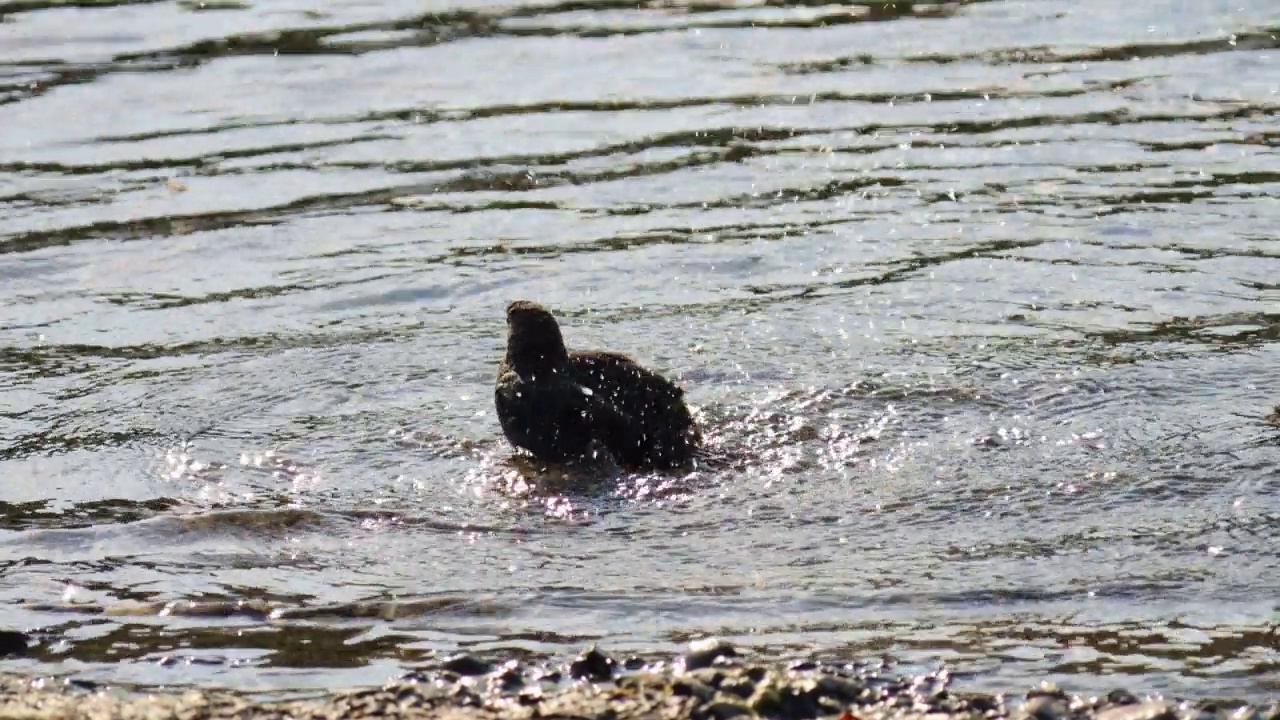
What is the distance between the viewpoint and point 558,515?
8.30 m

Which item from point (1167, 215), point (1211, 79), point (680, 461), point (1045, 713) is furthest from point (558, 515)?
point (1211, 79)

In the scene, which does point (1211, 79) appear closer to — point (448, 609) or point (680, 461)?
point (680, 461)

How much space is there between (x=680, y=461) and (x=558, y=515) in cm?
74

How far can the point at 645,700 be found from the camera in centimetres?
591

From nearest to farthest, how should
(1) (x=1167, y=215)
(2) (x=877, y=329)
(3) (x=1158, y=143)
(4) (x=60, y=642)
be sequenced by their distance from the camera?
(4) (x=60, y=642)
(2) (x=877, y=329)
(1) (x=1167, y=215)
(3) (x=1158, y=143)

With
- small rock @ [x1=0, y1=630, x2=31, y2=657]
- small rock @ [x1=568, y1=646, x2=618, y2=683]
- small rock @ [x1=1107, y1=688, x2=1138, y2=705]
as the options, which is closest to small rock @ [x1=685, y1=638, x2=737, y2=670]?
small rock @ [x1=568, y1=646, x2=618, y2=683]

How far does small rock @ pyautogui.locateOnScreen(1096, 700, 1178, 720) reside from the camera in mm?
5863

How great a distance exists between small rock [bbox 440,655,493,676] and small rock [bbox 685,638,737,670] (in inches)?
24.7

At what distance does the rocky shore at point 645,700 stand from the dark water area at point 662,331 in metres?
0.24

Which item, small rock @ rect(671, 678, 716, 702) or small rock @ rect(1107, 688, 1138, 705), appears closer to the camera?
small rock @ rect(671, 678, 716, 702)

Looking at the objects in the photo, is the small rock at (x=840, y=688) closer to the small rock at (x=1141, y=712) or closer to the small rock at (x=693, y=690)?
the small rock at (x=693, y=690)

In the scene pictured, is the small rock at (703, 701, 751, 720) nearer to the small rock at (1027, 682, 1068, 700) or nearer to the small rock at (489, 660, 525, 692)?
the small rock at (489, 660, 525, 692)

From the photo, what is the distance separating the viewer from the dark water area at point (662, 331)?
281 inches

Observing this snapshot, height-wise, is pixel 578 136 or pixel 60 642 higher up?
pixel 578 136
